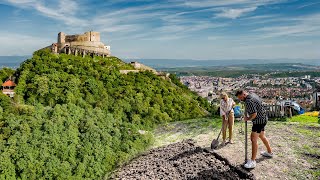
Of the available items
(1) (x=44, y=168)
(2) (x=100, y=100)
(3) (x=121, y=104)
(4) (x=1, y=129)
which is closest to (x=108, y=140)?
(1) (x=44, y=168)

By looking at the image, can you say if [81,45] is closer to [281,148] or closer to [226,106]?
[226,106]

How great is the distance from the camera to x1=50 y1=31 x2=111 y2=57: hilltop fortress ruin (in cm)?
4019

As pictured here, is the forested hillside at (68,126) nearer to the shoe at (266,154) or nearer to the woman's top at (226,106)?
the woman's top at (226,106)

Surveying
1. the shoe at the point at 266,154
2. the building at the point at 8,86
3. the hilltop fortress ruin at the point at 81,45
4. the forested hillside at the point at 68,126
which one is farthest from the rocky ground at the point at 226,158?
the hilltop fortress ruin at the point at 81,45

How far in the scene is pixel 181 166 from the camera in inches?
420

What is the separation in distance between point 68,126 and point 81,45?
2608 centimetres

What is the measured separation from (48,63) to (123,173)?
20.5m

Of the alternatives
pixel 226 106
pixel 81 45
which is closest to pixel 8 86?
pixel 81 45

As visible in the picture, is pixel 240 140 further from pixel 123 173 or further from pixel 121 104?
pixel 121 104

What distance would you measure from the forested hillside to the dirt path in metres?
2.15

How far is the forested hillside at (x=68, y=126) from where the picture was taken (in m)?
13.8

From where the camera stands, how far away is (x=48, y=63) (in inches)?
1161

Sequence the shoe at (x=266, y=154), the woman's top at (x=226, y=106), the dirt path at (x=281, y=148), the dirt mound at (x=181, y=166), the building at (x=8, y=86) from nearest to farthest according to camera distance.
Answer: the dirt path at (x=281, y=148) < the dirt mound at (x=181, y=166) < the shoe at (x=266, y=154) < the woman's top at (x=226, y=106) < the building at (x=8, y=86)

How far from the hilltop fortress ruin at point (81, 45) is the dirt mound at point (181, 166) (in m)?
29.5
